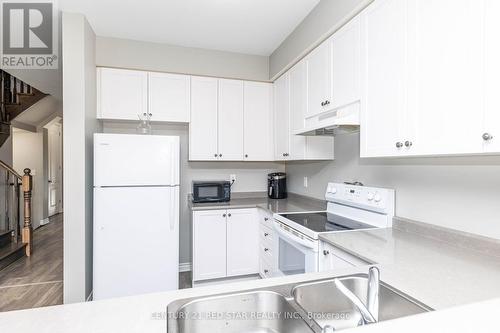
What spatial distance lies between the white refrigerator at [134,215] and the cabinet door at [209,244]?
0.95ft

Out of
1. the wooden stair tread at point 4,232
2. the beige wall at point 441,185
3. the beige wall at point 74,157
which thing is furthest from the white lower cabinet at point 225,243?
the wooden stair tread at point 4,232

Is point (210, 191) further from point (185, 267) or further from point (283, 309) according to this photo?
point (283, 309)

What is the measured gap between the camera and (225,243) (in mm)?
2832

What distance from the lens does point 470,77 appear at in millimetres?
1103

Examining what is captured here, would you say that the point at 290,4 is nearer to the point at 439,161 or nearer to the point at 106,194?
the point at 439,161

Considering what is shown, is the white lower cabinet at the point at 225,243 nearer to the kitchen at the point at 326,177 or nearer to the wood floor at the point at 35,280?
the kitchen at the point at 326,177

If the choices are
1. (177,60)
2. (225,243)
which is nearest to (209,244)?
(225,243)

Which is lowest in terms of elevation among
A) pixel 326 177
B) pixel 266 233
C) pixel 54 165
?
pixel 266 233

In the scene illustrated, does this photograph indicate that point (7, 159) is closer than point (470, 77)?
No

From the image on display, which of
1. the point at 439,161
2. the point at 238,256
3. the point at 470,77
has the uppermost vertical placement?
the point at 470,77

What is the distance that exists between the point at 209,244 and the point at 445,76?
93.2 inches

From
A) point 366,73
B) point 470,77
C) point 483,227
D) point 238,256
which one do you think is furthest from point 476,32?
point 238,256

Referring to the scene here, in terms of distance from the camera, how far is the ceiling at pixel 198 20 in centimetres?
221

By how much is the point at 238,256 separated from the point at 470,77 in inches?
95.5
